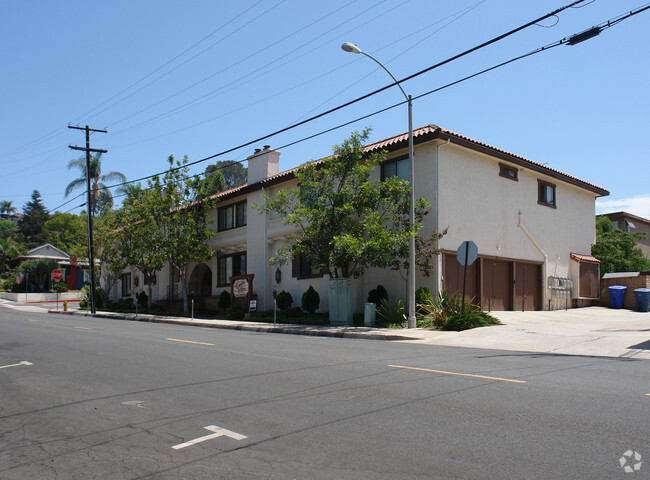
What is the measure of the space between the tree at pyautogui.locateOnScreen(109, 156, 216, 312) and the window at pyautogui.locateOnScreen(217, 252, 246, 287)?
1286 mm

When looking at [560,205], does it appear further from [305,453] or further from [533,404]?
[305,453]

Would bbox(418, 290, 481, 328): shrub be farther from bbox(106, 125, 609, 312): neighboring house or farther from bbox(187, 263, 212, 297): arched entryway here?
bbox(187, 263, 212, 297): arched entryway

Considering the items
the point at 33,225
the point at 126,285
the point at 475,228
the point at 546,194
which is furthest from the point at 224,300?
the point at 33,225

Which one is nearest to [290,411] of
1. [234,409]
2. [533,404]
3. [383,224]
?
[234,409]

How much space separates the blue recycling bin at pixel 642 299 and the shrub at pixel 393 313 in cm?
1082

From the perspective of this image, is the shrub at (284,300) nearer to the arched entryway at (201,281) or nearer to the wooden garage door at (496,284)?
the wooden garage door at (496,284)

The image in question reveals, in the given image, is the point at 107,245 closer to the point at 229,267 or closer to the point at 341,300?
the point at 229,267

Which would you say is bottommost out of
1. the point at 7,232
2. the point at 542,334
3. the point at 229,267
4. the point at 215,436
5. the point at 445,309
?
the point at 542,334

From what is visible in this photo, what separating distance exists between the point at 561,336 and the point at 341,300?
25.6 feet

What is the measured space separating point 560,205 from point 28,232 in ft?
336

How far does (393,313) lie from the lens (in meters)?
19.3

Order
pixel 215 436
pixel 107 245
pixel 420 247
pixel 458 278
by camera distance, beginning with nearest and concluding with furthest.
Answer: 1. pixel 215 436
2. pixel 420 247
3. pixel 458 278
4. pixel 107 245

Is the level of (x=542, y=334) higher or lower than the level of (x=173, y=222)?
lower

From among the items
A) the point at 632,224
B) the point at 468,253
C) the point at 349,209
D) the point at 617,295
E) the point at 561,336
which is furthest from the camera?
the point at 632,224
